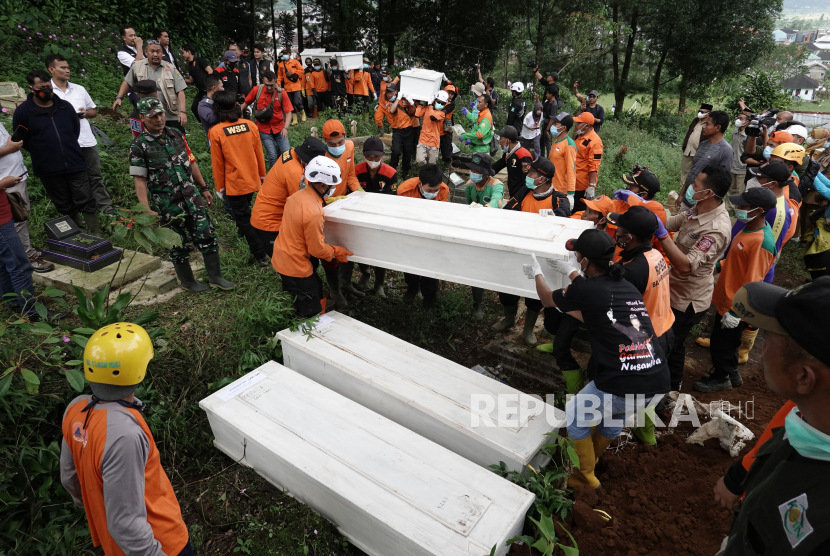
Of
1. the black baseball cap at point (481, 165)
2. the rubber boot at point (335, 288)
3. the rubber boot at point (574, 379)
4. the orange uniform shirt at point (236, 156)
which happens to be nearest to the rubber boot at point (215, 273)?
the orange uniform shirt at point (236, 156)

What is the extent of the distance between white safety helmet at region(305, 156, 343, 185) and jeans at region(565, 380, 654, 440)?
2218 mm

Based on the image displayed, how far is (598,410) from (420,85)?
7.73 meters

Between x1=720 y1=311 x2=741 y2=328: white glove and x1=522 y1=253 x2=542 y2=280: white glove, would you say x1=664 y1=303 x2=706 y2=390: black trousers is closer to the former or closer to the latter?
x1=720 y1=311 x2=741 y2=328: white glove

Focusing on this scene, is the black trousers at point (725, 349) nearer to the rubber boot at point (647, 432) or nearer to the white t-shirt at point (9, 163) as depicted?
the rubber boot at point (647, 432)

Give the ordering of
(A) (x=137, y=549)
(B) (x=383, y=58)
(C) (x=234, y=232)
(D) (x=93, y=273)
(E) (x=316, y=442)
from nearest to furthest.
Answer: (A) (x=137, y=549), (E) (x=316, y=442), (D) (x=93, y=273), (C) (x=234, y=232), (B) (x=383, y=58)

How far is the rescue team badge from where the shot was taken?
4.25 feet

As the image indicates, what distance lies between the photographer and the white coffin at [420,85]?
8.90 meters

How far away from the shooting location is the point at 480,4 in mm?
19125

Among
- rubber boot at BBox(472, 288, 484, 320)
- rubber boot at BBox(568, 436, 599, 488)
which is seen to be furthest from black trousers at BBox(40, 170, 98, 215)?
rubber boot at BBox(568, 436, 599, 488)

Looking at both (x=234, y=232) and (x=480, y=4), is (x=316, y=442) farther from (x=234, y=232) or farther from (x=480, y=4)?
(x=480, y=4)

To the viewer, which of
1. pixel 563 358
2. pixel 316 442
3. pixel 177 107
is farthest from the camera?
pixel 177 107

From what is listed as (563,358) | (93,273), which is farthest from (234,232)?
(563,358)

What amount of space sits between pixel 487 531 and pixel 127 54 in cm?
823

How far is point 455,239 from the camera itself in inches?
127
